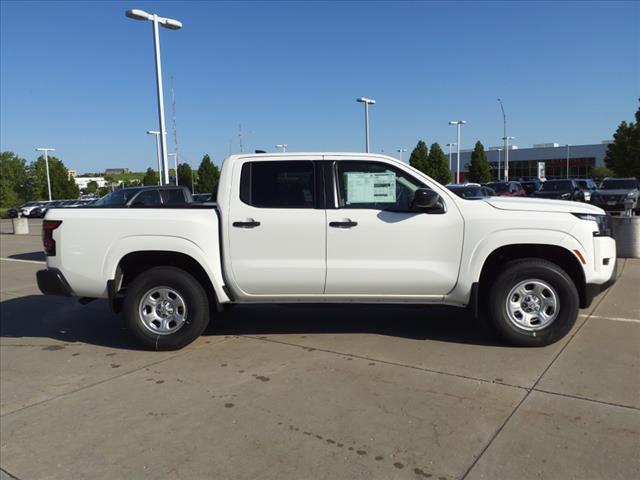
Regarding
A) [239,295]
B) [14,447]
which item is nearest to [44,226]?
[239,295]

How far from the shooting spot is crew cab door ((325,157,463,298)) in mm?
Answer: 5109

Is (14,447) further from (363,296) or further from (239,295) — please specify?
(363,296)

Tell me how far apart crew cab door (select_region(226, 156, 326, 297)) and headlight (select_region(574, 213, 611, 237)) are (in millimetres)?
2439

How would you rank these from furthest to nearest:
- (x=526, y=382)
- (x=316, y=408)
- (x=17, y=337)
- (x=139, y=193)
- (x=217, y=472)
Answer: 1. (x=139, y=193)
2. (x=17, y=337)
3. (x=526, y=382)
4. (x=316, y=408)
5. (x=217, y=472)

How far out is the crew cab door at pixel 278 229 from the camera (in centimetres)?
521

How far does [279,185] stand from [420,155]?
5109 centimetres

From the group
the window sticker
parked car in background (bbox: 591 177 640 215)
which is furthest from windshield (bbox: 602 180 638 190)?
the window sticker

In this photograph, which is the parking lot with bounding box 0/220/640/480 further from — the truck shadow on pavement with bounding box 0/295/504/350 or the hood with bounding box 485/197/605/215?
the hood with bounding box 485/197/605/215

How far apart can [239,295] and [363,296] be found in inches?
48.4

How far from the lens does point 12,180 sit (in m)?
82.0

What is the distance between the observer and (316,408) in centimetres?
399

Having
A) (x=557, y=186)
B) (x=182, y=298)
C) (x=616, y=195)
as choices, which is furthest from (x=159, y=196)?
(x=557, y=186)

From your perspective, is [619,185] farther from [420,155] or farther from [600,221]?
[420,155]

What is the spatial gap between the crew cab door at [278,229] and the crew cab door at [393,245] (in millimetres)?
174
